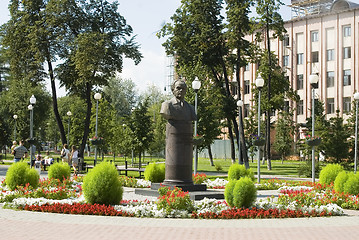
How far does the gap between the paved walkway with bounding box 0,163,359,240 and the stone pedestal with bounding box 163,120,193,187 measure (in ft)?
13.0

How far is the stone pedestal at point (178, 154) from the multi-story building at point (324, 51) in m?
45.8

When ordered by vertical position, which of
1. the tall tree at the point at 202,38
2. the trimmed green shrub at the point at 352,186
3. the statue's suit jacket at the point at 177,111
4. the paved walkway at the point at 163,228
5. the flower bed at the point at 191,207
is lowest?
the paved walkway at the point at 163,228

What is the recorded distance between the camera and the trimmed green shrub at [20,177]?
48.9 feet

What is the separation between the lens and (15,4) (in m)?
33.4

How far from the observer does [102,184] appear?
1191cm

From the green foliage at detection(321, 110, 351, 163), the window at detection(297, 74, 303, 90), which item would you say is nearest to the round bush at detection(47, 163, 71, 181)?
the green foliage at detection(321, 110, 351, 163)

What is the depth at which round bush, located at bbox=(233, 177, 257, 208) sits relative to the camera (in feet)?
38.0

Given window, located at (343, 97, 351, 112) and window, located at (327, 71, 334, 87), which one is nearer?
window, located at (343, 97, 351, 112)

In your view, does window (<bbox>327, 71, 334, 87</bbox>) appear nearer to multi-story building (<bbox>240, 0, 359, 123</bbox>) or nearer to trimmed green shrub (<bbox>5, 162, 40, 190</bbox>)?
multi-story building (<bbox>240, 0, 359, 123</bbox>)

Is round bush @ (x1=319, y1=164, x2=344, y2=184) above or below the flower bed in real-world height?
above

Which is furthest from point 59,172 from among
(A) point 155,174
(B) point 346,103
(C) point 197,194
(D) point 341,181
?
(B) point 346,103

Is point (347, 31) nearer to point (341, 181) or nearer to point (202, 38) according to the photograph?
point (202, 38)

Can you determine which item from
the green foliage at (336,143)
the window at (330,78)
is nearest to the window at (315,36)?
the window at (330,78)

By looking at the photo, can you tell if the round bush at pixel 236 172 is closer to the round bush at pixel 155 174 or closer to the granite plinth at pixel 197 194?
the round bush at pixel 155 174
